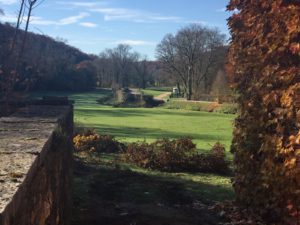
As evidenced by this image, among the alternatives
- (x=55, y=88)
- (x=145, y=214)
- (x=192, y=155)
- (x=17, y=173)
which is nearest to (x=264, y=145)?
Result: (x=145, y=214)

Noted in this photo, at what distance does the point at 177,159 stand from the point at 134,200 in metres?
4.48

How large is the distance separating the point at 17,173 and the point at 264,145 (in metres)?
3.98

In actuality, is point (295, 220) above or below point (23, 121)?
below

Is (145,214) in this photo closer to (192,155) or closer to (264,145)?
(264,145)

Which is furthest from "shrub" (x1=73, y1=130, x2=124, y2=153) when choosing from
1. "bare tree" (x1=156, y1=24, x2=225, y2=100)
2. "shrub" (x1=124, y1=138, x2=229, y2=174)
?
"bare tree" (x1=156, y1=24, x2=225, y2=100)

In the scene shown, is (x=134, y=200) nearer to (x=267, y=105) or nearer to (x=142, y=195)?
(x=142, y=195)

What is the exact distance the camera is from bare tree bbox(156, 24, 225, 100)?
221 ft

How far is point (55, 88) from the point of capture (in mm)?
72688

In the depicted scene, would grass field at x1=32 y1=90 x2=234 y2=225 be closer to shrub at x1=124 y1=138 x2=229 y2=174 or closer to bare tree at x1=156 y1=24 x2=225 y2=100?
shrub at x1=124 y1=138 x2=229 y2=174

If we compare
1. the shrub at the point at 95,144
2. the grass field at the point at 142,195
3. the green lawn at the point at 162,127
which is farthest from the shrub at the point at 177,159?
the shrub at the point at 95,144

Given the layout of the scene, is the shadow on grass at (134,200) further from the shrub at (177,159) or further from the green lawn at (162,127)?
the green lawn at (162,127)

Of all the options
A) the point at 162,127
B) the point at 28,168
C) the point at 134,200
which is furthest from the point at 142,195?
the point at 162,127

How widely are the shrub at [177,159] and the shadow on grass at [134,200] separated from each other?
1396 mm

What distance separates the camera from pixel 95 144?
16.3 metres
